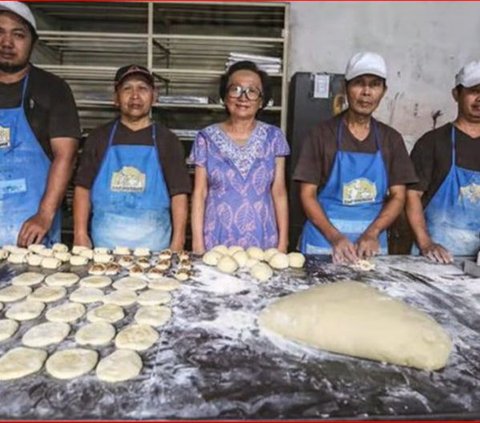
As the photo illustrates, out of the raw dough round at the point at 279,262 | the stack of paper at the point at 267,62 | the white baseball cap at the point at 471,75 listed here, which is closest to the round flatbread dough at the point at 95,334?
the raw dough round at the point at 279,262

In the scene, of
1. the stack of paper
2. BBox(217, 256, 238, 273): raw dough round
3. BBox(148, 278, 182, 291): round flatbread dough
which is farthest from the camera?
the stack of paper

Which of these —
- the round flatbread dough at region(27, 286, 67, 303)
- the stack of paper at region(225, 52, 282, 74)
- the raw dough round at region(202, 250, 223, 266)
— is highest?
the stack of paper at region(225, 52, 282, 74)

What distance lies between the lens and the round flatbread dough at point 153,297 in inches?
51.1

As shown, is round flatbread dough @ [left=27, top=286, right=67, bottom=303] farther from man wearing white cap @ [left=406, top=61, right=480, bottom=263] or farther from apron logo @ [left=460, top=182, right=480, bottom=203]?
apron logo @ [left=460, top=182, right=480, bottom=203]

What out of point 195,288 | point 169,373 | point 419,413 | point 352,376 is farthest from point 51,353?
point 419,413

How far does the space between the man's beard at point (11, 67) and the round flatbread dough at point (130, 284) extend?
3.94 feet

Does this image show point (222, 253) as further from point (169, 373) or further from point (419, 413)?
point (419, 413)

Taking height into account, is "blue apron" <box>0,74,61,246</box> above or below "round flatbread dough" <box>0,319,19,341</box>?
above

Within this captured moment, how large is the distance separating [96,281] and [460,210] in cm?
164

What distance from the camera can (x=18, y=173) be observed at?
2.07 meters

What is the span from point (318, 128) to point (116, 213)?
3.26 feet

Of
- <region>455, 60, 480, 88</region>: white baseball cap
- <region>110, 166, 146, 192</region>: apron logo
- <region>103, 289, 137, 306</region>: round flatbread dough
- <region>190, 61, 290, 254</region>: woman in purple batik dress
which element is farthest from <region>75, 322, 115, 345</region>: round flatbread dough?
<region>455, 60, 480, 88</region>: white baseball cap

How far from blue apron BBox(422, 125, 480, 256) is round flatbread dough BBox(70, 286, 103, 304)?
5.22ft

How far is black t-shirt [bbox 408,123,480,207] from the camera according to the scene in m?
A: 2.14
